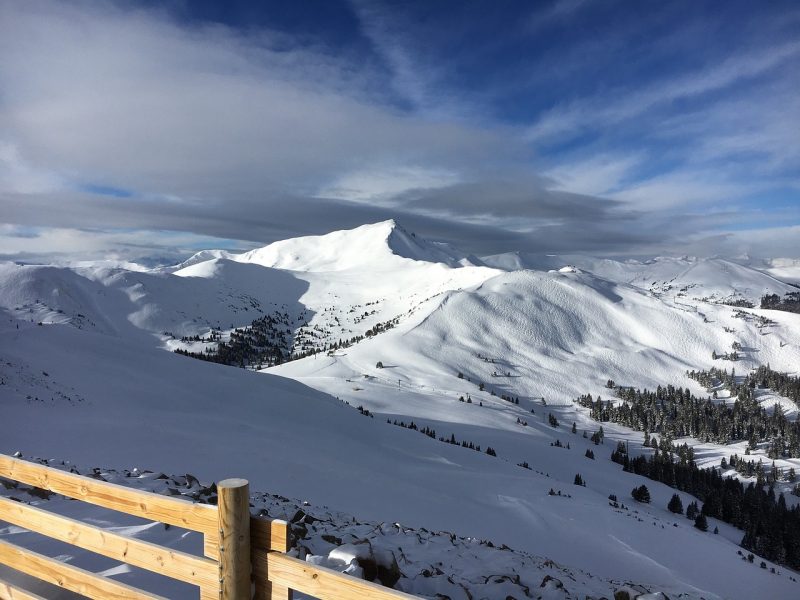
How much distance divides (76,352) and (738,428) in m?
198

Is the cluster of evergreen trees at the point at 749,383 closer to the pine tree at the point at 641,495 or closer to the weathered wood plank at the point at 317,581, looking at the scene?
the pine tree at the point at 641,495

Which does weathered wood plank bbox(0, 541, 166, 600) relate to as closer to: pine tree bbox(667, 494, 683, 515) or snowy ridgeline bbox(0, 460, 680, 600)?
snowy ridgeline bbox(0, 460, 680, 600)

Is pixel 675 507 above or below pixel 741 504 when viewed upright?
above

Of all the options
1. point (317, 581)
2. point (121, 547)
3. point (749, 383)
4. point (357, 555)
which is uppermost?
point (749, 383)

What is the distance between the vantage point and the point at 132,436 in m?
21.0

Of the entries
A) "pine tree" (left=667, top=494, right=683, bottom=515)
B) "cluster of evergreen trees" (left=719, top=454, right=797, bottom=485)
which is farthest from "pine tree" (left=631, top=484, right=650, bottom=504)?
"cluster of evergreen trees" (left=719, top=454, right=797, bottom=485)

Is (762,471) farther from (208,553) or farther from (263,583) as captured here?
(208,553)

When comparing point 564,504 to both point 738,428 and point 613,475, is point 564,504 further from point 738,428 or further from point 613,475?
point 738,428

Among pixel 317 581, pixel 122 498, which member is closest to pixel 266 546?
pixel 317 581

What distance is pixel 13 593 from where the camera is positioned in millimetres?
5113

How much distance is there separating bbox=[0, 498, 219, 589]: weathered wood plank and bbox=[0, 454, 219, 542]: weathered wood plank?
0.85ft

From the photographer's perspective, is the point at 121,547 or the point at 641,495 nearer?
the point at 121,547

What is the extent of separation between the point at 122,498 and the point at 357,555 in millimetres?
4718

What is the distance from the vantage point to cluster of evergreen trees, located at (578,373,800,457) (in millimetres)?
154500
